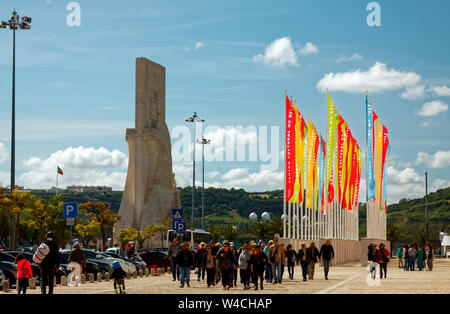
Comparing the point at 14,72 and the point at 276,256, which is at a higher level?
the point at 14,72

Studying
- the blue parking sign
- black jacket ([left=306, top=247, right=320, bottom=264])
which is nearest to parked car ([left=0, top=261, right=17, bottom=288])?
the blue parking sign

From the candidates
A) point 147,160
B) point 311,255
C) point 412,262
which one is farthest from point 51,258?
point 147,160

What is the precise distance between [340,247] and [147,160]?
34002mm

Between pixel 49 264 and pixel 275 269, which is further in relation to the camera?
pixel 275 269

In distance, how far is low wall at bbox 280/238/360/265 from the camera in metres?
45.4

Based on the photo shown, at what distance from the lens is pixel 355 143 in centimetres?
5169

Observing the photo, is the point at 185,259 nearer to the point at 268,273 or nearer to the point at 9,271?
the point at 268,273

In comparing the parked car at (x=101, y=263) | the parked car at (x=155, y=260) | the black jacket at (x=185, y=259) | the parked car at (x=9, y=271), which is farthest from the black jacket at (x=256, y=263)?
the parked car at (x=155, y=260)

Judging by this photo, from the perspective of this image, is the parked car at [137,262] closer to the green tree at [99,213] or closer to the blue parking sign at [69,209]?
the blue parking sign at [69,209]

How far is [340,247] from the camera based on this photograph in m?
52.1

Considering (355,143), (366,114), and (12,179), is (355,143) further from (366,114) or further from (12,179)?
(12,179)

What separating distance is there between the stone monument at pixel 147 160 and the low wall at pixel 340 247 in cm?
2419

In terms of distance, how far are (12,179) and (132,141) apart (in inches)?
1619
